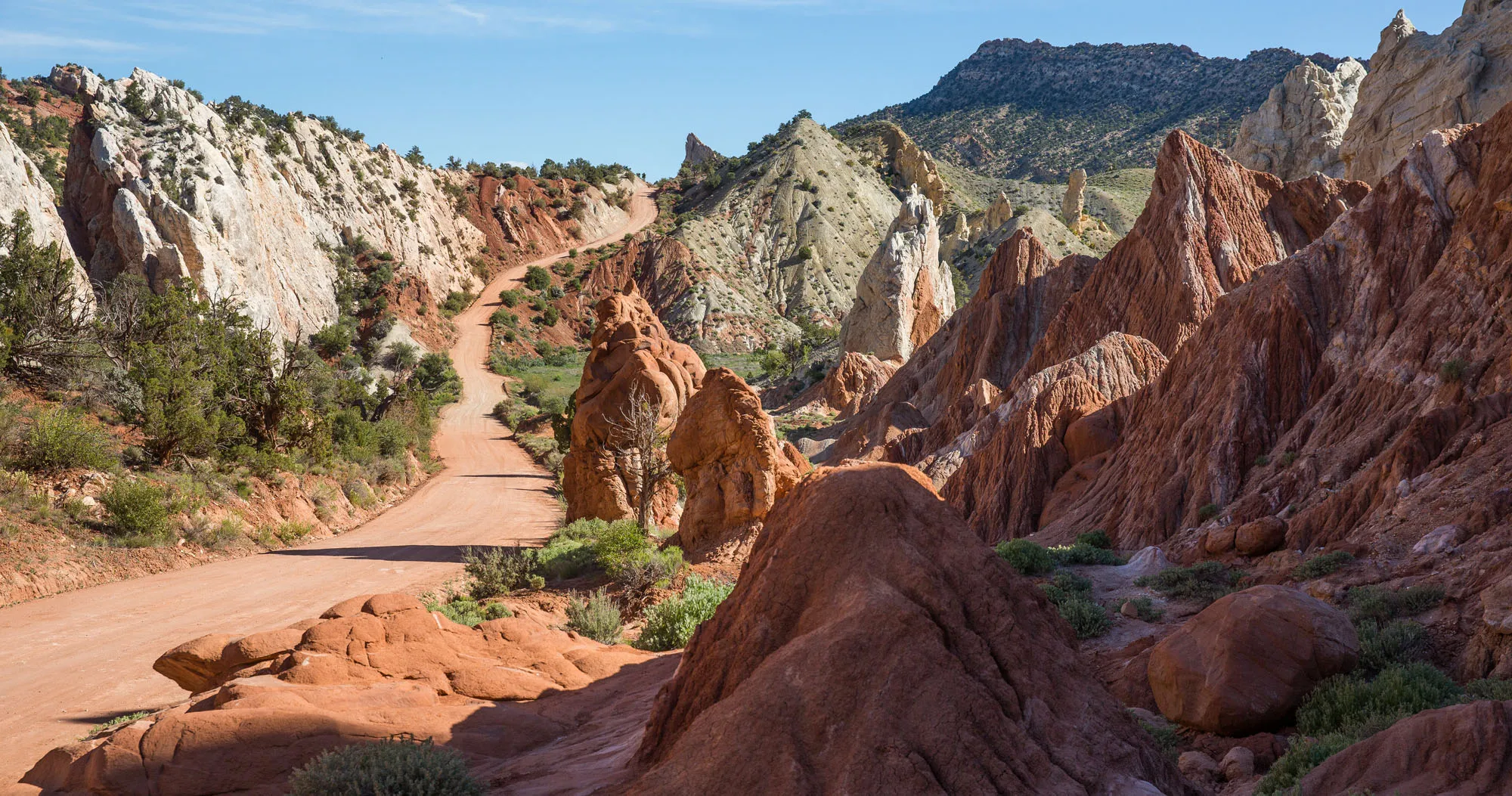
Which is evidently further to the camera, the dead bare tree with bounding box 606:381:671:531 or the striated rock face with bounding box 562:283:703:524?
the striated rock face with bounding box 562:283:703:524

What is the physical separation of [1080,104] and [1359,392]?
128 metres

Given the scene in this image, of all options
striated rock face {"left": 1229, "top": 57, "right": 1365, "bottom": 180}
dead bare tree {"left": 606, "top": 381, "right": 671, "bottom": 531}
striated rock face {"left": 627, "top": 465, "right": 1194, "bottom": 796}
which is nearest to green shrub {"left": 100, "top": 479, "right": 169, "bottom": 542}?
dead bare tree {"left": 606, "top": 381, "right": 671, "bottom": 531}

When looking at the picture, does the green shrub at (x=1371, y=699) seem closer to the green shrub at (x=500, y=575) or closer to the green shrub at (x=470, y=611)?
the green shrub at (x=470, y=611)

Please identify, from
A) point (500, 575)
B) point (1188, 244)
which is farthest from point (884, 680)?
point (1188, 244)

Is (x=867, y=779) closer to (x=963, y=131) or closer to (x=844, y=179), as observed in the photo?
(x=844, y=179)

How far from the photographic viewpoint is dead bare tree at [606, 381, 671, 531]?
22062 mm

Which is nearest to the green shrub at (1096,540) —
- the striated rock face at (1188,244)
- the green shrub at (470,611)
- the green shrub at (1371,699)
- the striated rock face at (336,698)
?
the green shrub at (1371,699)

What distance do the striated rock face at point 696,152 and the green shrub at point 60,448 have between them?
109m

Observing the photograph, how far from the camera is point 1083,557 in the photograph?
50.8 feet

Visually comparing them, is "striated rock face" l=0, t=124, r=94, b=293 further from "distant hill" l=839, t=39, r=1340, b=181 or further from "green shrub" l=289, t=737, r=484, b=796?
"distant hill" l=839, t=39, r=1340, b=181

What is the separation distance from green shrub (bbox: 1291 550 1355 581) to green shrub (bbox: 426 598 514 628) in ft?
37.3

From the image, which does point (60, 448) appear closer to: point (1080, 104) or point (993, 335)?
point (993, 335)

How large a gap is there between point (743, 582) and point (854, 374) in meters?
48.5

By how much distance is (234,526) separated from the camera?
2230 cm
